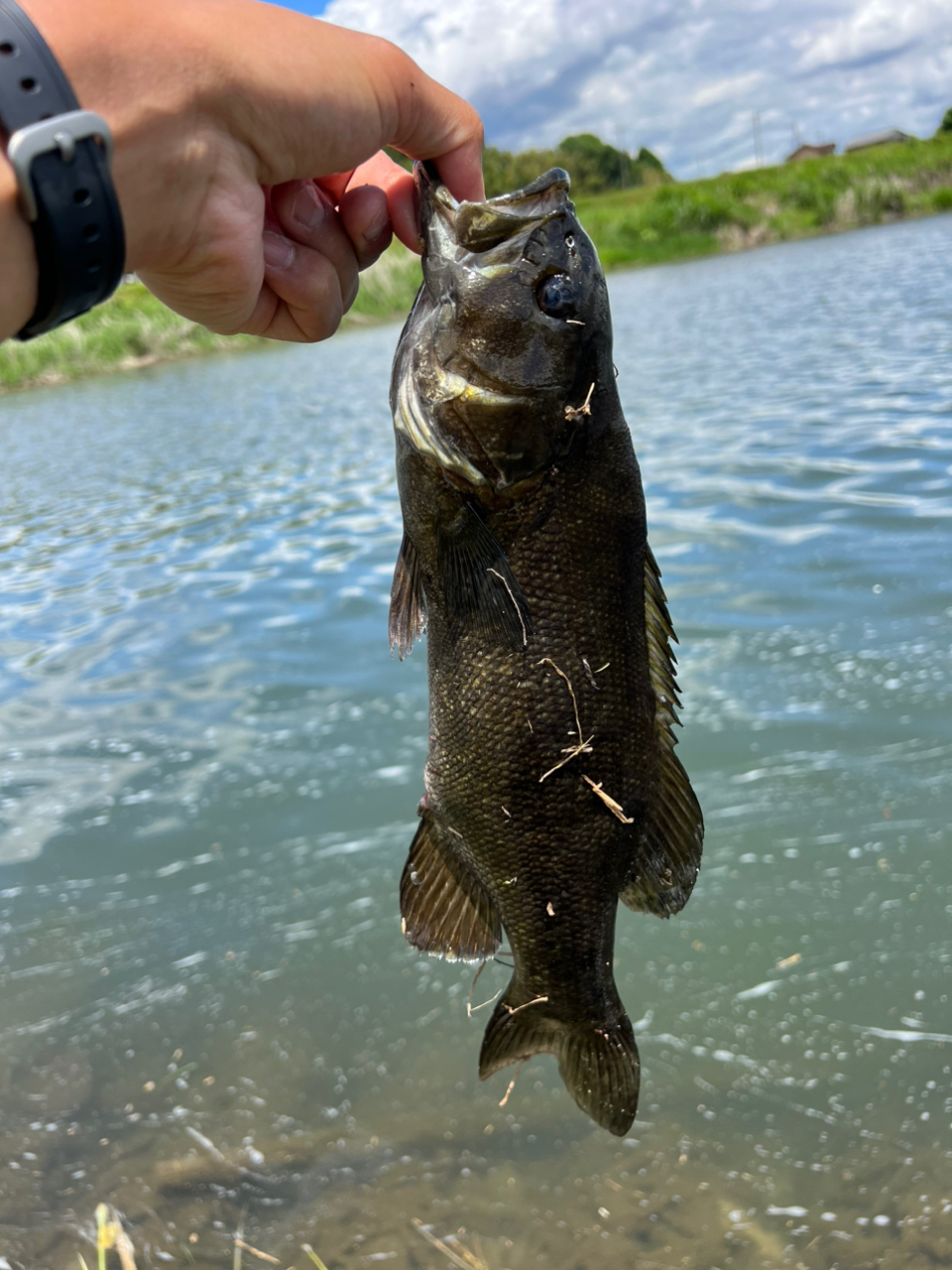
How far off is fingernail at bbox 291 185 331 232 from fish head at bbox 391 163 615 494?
0.48 meters

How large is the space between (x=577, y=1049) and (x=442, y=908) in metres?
0.51

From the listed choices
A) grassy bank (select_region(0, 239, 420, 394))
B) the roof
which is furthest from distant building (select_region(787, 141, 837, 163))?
grassy bank (select_region(0, 239, 420, 394))

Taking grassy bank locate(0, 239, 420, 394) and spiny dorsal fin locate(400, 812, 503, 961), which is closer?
spiny dorsal fin locate(400, 812, 503, 961)

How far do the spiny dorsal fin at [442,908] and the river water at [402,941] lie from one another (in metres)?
1.39

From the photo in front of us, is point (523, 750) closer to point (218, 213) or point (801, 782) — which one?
point (218, 213)

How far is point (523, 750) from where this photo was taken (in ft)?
7.39

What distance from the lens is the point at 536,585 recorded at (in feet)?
7.17

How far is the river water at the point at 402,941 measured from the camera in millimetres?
3443

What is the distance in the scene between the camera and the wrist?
1570mm

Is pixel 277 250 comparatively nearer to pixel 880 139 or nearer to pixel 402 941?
pixel 402 941

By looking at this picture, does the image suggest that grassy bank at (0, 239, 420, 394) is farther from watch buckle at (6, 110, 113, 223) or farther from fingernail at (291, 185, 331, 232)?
watch buckle at (6, 110, 113, 223)

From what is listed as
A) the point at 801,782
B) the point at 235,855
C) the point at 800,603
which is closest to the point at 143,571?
the point at 235,855

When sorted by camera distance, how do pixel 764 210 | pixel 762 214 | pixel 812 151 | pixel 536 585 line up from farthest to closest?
1. pixel 812 151
2. pixel 764 210
3. pixel 762 214
4. pixel 536 585

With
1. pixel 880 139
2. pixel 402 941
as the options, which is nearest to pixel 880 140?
pixel 880 139
